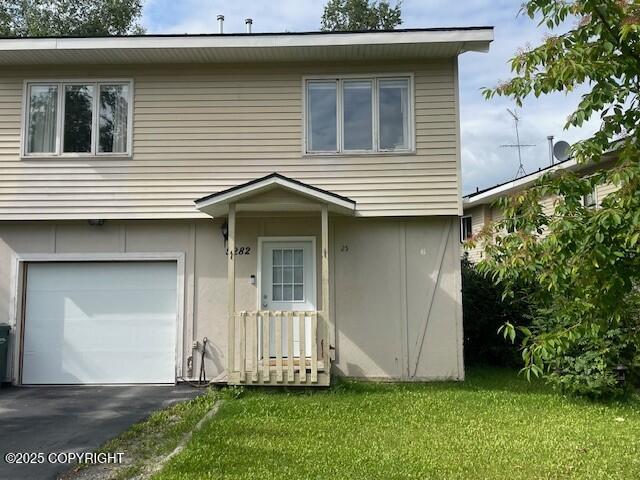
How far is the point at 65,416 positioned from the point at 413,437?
4.29 m

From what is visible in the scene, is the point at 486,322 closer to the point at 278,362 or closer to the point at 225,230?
the point at 278,362

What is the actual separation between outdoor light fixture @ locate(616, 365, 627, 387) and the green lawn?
0.28m

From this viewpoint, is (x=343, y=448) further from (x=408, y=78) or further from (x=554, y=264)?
(x=408, y=78)

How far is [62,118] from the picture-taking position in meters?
8.99

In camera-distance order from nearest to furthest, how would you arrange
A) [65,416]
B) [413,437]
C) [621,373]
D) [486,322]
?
[413,437] < [65,416] < [621,373] < [486,322]

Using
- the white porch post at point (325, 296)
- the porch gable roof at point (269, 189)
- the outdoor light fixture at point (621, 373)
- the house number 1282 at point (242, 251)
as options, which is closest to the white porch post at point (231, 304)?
the porch gable roof at point (269, 189)

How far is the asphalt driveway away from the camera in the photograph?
5332mm

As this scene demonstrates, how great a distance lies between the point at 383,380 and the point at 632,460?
13.8ft

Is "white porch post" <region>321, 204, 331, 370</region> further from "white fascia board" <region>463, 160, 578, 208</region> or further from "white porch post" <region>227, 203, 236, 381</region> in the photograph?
"white fascia board" <region>463, 160, 578, 208</region>

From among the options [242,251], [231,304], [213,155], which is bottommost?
[231,304]

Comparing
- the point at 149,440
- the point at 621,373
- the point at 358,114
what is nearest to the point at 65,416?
the point at 149,440

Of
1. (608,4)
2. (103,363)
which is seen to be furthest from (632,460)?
(103,363)

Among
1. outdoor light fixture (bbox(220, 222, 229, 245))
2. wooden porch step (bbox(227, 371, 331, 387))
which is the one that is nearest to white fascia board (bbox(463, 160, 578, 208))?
outdoor light fixture (bbox(220, 222, 229, 245))

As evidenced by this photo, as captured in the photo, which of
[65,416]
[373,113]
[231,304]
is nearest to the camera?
[65,416]
